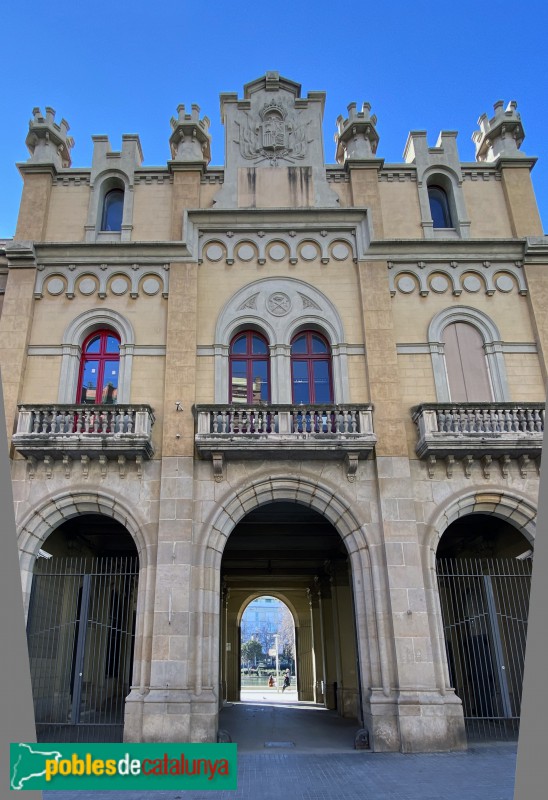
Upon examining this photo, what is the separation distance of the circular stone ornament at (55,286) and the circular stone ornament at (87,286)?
1.71 feet

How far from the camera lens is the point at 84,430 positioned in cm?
1483

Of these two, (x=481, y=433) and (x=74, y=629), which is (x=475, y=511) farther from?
(x=74, y=629)

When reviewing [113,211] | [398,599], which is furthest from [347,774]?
[113,211]

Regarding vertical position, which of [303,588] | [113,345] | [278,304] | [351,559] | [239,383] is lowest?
[351,559]

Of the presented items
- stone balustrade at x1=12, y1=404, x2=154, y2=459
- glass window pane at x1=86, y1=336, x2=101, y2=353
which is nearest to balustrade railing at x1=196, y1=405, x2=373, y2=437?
stone balustrade at x1=12, y1=404, x2=154, y2=459

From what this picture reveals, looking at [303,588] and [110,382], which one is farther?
[303,588]

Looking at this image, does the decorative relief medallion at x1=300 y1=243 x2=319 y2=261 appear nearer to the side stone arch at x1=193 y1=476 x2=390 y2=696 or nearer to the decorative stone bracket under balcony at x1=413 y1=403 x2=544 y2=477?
the decorative stone bracket under balcony at x1=413 y1=403 x2=544 y2=477

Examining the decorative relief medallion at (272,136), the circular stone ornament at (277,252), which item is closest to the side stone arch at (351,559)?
the circular stone ornament at (277,252)

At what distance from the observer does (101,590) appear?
20.5m

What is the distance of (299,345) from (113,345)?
5392 mm

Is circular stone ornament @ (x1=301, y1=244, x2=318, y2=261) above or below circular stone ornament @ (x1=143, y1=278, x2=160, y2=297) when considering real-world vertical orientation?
above

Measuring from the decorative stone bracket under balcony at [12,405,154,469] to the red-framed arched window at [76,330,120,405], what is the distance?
102 cm

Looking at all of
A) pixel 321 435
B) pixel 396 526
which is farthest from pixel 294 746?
pixel 321 435

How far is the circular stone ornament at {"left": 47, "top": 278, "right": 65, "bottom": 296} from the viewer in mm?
16750
